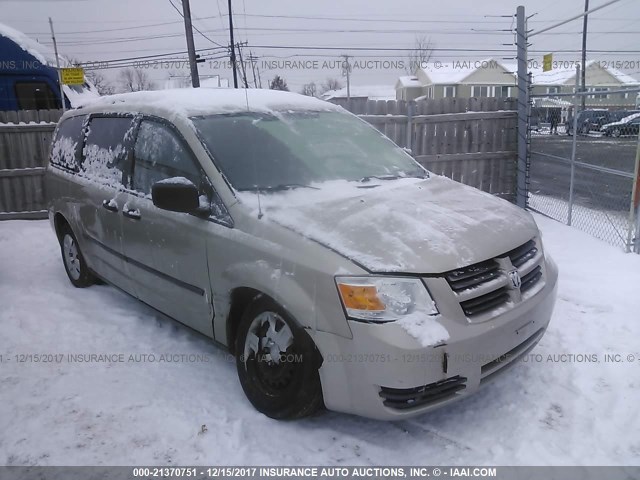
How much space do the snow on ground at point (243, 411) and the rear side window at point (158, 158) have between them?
1101 mm

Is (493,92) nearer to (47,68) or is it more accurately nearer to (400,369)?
(47,68)

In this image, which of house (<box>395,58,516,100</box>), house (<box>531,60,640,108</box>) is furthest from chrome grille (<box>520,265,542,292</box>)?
house (<box>395,58,516,100</box>)

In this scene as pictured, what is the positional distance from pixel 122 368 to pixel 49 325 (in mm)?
1129

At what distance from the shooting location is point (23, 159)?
855 cm

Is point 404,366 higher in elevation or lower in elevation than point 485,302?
lower

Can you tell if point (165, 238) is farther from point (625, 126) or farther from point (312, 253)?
point (625, 126)

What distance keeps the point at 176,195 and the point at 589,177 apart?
1255 centimetres

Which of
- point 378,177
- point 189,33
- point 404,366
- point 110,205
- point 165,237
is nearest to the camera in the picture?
point 404,366

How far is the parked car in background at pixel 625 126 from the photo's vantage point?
Answer: 271 inches

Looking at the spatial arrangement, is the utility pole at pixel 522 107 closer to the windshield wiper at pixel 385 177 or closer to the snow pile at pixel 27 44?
the windshield wiper at pixel 385 177

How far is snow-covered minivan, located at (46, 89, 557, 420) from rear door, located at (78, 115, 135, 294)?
0.07 ft

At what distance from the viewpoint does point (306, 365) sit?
265 cm

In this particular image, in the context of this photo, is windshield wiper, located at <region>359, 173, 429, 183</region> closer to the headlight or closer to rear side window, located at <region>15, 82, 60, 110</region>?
the headlight

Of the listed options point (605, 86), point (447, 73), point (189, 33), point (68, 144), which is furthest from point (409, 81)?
point (68, 144)
